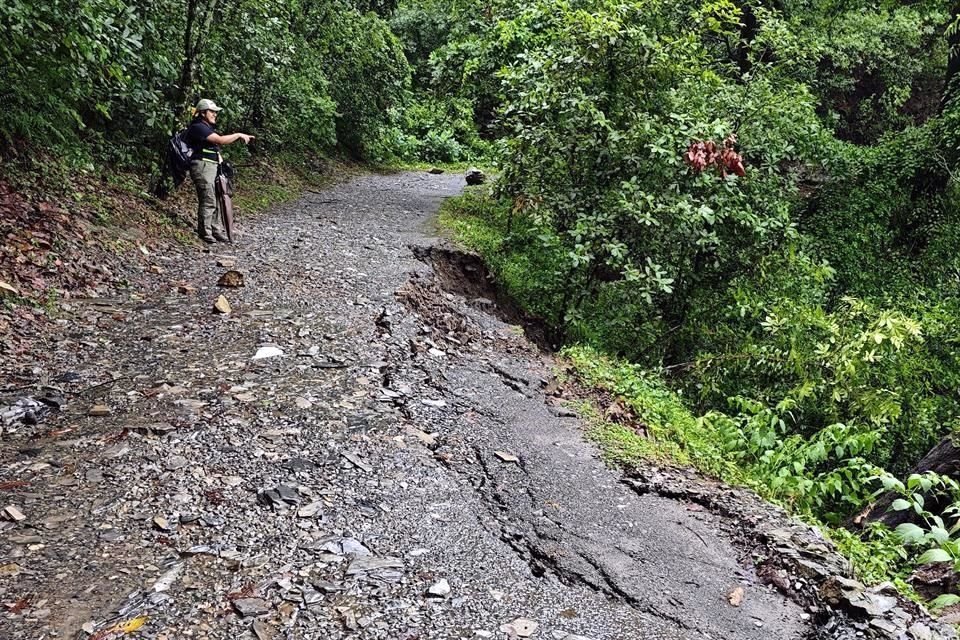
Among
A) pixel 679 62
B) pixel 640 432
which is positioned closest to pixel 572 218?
pixel 679 62

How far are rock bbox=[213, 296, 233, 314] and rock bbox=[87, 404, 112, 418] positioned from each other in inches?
70.3

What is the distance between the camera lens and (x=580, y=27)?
7.11 m

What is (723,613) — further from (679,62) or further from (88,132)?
(88,132)

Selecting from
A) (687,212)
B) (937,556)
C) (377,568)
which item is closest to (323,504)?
(377,568)

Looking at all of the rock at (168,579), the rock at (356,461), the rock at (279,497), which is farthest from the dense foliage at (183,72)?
the rock at (168,579)

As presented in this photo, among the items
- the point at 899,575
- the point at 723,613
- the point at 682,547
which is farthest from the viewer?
the point at 899,575

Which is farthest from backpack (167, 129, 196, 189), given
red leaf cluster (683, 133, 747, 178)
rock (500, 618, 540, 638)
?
rock (500, 618, 540, 638)

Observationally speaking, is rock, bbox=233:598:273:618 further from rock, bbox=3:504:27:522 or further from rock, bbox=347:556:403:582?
rock, bbox=3:504:27:522

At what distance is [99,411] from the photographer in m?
3.90

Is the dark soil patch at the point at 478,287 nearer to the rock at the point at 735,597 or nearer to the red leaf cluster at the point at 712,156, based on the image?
the red leaf cluster at the point at 712,156

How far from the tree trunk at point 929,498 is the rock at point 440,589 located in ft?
10.6

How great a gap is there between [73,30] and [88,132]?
4022 mm

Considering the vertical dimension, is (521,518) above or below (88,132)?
below

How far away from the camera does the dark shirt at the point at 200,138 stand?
7.46 meters
